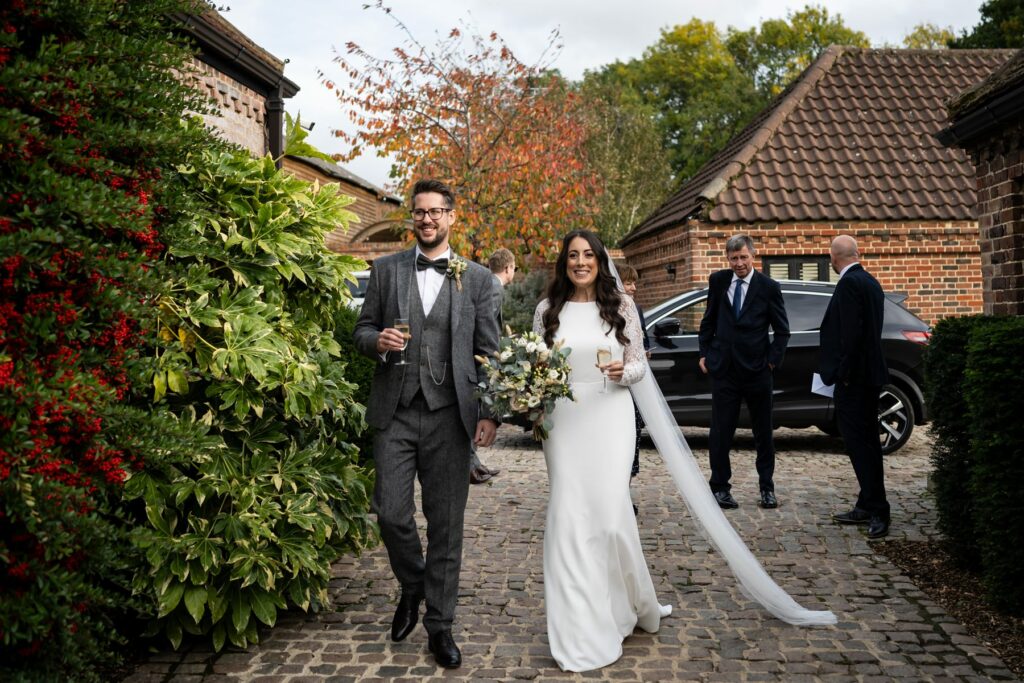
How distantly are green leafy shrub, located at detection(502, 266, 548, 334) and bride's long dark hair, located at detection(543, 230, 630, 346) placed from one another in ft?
53.6

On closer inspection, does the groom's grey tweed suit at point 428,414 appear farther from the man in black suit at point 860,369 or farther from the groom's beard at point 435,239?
the man in black suit at point 860,369

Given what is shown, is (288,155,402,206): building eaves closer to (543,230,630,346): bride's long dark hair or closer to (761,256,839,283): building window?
(761,256,839,283): building window

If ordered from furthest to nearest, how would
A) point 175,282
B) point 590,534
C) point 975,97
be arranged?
point 975,97
point 590,534
point 175,282

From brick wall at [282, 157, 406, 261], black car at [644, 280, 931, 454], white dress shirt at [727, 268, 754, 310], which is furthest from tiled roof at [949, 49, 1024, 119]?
brick wall at [282, 157, 406, 261]

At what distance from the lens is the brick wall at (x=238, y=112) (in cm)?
1039

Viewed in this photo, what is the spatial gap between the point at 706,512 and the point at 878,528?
7.43ft

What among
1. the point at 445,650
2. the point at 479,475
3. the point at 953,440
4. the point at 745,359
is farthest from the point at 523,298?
the point at 445,650

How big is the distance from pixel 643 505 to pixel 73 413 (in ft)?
19.0

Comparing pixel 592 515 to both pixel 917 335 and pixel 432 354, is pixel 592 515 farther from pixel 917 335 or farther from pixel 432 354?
A: pixel 917 335

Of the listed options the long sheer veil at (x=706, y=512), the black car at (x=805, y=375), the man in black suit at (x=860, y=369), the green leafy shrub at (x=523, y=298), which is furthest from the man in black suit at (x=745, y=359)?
the green leafy shrub at (x=523, y=298)

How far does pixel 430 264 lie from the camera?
190 inches

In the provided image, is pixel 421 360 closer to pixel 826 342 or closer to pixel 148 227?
pixel 148 227

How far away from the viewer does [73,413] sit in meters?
3.40

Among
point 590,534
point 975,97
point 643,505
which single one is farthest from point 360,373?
point 975,97
